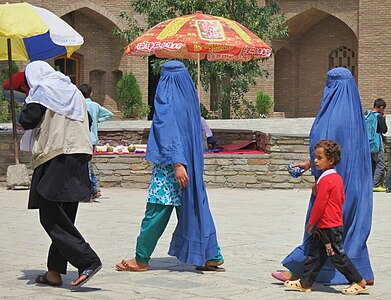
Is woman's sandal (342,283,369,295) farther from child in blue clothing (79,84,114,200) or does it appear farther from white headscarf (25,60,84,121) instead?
child in blue clothing (79,84,114,200)

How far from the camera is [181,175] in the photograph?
6.85 m

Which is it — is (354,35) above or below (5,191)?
above

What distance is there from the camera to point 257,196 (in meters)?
13.5

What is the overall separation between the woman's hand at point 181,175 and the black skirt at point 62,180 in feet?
2.44

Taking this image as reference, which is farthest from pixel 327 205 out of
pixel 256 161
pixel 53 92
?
pixel 256 161

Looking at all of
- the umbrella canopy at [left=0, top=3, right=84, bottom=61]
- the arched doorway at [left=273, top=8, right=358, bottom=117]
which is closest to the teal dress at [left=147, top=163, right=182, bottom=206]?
the umbrella canopy at [left=0, top=3, right=84, bottom=61]

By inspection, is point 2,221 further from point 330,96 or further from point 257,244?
point 330,96

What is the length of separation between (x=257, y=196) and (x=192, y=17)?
360cm

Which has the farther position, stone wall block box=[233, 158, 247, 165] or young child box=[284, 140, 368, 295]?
stone wall block box=[233, 158, 247, 165]

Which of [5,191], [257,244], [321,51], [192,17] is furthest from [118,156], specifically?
[321,51]

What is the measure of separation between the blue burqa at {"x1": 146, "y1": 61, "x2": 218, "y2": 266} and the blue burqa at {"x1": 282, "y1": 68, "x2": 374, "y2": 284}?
0.73 metres

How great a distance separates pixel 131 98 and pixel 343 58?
7.47 metres

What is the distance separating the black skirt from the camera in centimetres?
626

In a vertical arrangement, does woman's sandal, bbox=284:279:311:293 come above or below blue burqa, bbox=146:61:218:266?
below
